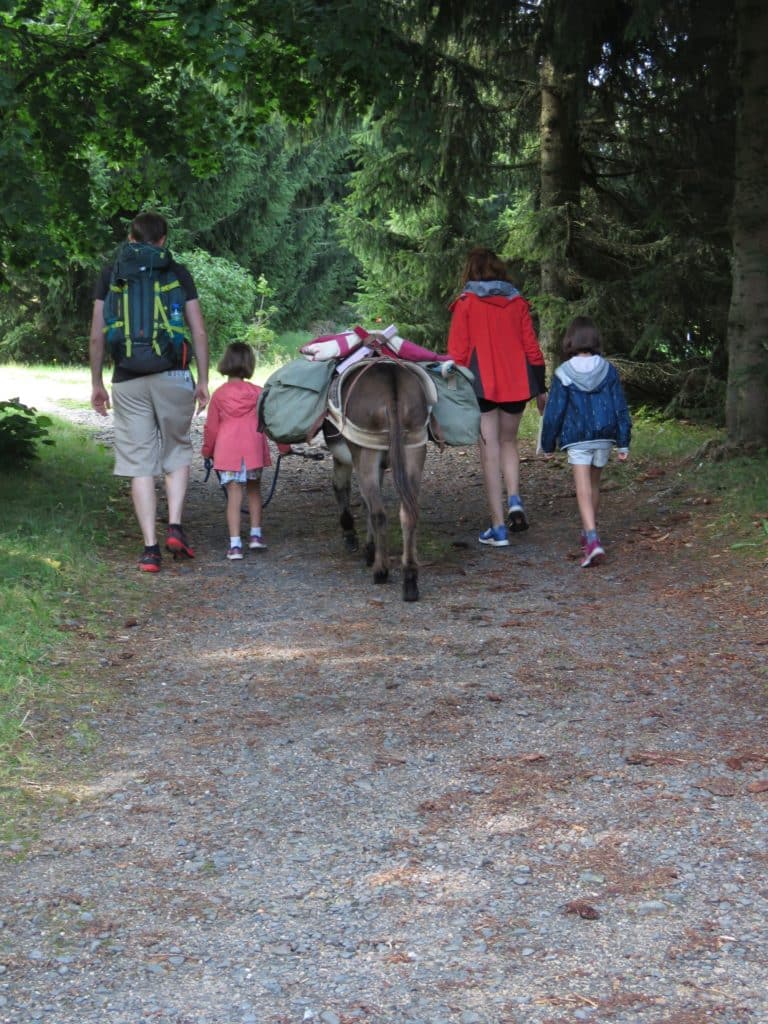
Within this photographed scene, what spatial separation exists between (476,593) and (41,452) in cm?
726

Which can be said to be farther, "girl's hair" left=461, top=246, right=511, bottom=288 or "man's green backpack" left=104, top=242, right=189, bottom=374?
"girl's hair" left=461, top=246, right=511, bottom=288

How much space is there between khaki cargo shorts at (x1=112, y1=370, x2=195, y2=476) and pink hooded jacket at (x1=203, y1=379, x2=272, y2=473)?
46cm

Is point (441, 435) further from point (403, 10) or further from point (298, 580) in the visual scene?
point (403, 10)

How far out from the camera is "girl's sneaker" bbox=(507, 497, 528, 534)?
391 inches

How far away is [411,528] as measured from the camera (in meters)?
7.95

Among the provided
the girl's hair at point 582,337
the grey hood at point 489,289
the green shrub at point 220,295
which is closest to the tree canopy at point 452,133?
the grey hood at point 489,289

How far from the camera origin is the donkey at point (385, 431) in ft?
26.1

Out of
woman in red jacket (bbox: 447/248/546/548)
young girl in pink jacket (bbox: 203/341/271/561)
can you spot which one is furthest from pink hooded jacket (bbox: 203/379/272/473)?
woman in red jacket (bbox: 447/248/546/548)

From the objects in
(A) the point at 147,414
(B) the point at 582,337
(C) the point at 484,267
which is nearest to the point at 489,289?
(C) the point at 484,267

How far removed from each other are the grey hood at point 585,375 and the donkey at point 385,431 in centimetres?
108

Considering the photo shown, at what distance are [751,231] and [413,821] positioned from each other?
26.8 feet

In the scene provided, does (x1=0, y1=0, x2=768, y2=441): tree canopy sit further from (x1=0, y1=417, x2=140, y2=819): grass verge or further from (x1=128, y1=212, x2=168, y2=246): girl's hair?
(x1=0, y1=417, x2=140, y2=819): grass verge

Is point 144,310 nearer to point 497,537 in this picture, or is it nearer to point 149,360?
point 149,360

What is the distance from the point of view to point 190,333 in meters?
8.59
